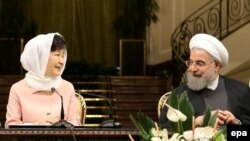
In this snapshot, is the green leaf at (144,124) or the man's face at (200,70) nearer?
the green leaf at (144,124)

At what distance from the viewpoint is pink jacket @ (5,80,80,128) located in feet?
15.4

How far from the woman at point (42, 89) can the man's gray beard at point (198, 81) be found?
931mm

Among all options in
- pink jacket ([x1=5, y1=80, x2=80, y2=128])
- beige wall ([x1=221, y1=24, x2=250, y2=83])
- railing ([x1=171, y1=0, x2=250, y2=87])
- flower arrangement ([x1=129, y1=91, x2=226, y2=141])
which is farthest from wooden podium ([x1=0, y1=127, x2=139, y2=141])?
railing ([x1=171, y1=0, x2=250, y2=87])

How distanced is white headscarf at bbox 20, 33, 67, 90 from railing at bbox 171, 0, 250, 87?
574 centimetres

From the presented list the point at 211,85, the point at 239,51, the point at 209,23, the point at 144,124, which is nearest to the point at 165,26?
the point at 209,23

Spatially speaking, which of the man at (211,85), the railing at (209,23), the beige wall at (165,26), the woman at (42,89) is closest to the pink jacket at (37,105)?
the woman at (42,89)

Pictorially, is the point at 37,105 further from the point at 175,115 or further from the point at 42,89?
the point at 175,115

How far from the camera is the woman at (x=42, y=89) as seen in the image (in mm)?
4715

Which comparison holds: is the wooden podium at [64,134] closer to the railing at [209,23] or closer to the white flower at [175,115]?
the white flower at [175,115]

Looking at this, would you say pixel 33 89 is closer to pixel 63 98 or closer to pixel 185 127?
pixel 63 98

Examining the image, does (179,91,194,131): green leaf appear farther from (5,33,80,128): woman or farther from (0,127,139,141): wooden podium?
(5,33,80,128): woman

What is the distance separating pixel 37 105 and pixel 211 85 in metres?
1.35

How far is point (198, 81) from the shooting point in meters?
4.59

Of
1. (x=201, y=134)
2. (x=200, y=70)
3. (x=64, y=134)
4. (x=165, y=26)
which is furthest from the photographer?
(x=165, y=26)
